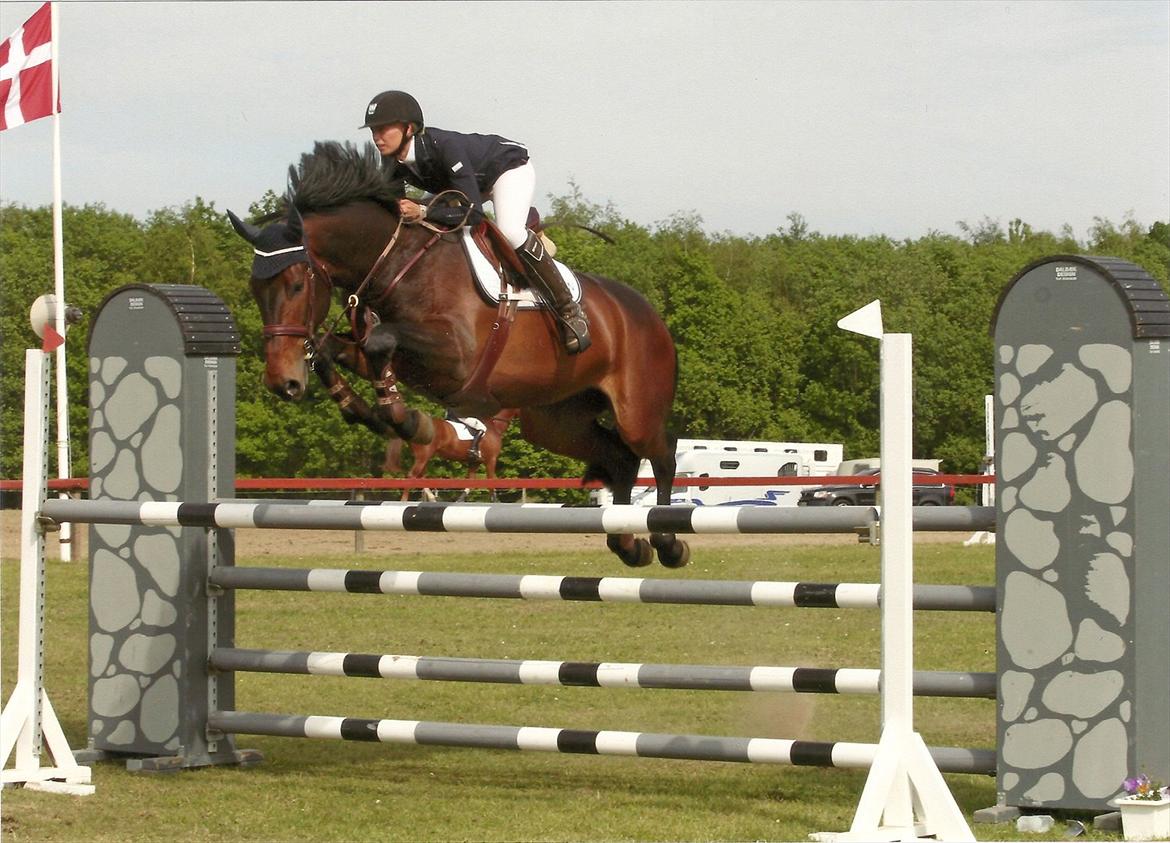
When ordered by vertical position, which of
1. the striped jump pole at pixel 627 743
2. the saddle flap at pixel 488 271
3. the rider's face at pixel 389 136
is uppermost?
the rider's face at pixel 389 136

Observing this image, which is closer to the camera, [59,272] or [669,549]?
[669,549]

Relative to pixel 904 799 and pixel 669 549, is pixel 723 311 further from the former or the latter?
pixel 904 799

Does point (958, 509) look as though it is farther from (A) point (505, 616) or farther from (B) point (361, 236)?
(A) point (505, 616)

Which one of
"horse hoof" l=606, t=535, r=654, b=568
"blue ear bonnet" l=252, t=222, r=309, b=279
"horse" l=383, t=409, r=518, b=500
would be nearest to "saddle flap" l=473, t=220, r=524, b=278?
"blue ear bonnet" l=252, t=222, r=309, b=279

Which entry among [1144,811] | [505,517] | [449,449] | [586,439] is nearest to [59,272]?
[449,449]

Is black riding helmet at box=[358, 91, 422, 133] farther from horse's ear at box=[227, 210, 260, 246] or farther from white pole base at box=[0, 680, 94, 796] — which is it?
white pole base at box=[0, 680, 94, 796]

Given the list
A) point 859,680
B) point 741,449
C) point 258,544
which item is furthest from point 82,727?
point 741,449

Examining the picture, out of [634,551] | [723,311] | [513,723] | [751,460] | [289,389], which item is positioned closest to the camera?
[289,389]

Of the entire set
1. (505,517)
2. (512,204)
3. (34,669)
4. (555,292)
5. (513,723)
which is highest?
(512,204)

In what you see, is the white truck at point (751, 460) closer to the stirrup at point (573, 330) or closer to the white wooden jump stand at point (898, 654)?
the stirrup at point (573, 330)

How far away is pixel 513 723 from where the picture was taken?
6594mm

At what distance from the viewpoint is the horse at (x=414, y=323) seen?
5293mm

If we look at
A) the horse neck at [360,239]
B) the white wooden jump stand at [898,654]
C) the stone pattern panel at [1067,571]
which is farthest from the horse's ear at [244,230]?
the stone pattern panel at [1067,571]

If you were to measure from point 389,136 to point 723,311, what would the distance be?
110ft
